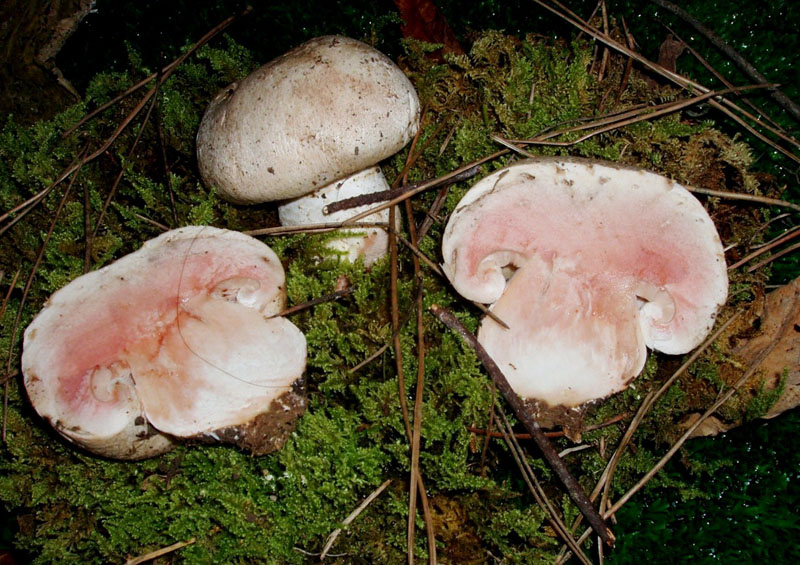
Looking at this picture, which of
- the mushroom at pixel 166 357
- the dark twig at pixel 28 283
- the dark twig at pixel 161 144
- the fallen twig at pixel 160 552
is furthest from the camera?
the dark twig at pixel 161 144

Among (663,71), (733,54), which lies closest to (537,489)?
(663,71)

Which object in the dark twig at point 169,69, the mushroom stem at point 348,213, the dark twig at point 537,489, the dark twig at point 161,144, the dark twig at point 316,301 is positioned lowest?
the dark twig at point 537,489

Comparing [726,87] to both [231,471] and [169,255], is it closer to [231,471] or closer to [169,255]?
[169,255]

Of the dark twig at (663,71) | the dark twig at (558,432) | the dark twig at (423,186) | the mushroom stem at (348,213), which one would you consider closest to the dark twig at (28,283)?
the mushroom stem at (348,213)

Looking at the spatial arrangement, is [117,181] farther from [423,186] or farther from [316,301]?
[423,186]

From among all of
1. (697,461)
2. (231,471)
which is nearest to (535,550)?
(697,461)

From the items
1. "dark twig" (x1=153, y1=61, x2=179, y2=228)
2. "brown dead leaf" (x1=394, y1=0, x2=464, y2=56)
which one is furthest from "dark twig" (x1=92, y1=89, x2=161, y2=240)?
"brown dead leaf" (x1=394, y1=0, x2=464, y2=56)

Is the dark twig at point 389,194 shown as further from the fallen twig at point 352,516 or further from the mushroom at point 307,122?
the fallen twig at point 352,516
